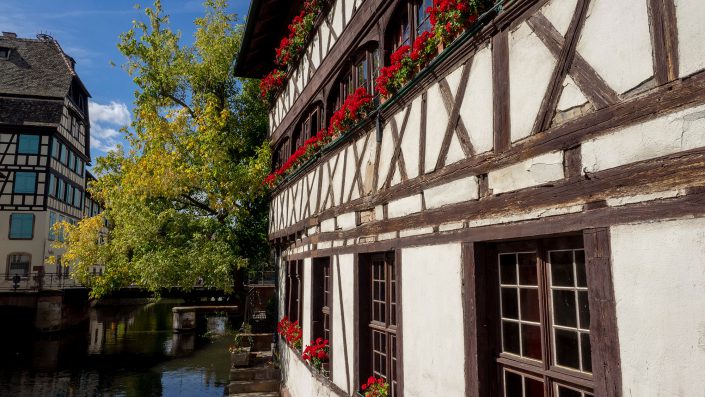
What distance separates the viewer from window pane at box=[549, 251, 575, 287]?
2.99m

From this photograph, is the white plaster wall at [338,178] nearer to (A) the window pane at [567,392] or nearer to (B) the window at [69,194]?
(A) the window pane at [567,392]

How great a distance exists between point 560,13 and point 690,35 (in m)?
0.90

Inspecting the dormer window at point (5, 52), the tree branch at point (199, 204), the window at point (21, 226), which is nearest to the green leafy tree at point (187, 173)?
the tree branch at point (199, 204)

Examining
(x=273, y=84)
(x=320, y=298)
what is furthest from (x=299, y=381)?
(x=273, y=84)

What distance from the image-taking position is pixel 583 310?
9.39ft

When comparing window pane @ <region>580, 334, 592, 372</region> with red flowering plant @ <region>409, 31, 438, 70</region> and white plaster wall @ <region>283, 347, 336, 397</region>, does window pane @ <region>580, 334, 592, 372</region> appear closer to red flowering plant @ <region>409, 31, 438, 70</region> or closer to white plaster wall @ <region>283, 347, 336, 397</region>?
red flowering plant @ <region>409, 31, 438, 70</region>

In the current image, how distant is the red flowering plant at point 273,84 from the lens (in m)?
12.1

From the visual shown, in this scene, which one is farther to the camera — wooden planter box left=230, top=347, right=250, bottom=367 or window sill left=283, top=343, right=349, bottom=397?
wooden planter box left=230, top=347, right=250, bottom=367

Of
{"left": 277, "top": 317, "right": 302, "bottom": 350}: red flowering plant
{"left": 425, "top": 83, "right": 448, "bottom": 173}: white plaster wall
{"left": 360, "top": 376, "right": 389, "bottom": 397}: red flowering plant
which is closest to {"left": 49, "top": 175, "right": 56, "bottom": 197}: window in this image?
{"left": 277, "top": 317, "right": 302, "bottom": 350}: red flowering plant

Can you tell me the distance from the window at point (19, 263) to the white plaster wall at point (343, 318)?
31387 mm

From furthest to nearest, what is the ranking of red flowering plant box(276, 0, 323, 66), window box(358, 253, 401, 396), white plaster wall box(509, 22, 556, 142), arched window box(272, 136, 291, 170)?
arched window box(272, 136, 291, 170) → red flowering plant box(276, 0, 323, 66) → window box(358, 253, 401, 396) → white plaster wall box(509, 22, 556, 142)

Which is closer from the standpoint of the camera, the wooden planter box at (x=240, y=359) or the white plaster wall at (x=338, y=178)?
the white plaster wall at (x=338, y=178)

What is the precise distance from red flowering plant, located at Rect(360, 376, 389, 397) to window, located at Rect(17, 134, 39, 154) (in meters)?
33.4

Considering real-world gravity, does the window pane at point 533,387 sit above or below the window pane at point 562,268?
below
